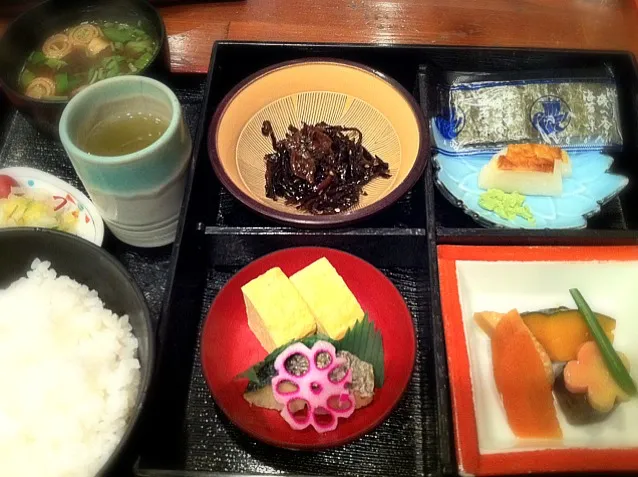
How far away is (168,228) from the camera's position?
4.71 ft

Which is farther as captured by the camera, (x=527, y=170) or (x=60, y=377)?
(x=527, y=170)

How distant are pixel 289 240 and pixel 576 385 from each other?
2.32 feet

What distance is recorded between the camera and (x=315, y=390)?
1.17 metres

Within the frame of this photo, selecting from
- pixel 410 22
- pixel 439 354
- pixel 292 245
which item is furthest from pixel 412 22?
pixel 439 354

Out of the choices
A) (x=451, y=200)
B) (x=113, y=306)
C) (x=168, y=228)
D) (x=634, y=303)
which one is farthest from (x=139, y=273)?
(x=634, y=303)

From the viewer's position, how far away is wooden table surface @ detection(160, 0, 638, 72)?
190 cm

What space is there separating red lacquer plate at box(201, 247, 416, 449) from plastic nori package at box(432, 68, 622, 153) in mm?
530

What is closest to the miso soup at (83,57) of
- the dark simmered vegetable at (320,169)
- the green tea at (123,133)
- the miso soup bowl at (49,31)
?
the miso soup bowl at (49,31)

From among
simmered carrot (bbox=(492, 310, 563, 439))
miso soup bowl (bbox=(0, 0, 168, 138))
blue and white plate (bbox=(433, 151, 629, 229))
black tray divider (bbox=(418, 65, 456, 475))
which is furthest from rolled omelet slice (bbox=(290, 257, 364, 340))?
miso soup bowl (bbox=(0, 0, 168, 138))

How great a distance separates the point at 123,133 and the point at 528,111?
1141 millimetres

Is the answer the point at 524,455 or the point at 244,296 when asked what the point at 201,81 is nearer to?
the point at 244,296

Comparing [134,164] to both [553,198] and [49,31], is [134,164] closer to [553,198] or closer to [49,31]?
[49,31]

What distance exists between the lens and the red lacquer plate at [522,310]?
3.63ft

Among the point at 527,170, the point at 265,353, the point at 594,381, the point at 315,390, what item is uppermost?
the point at 527,170
